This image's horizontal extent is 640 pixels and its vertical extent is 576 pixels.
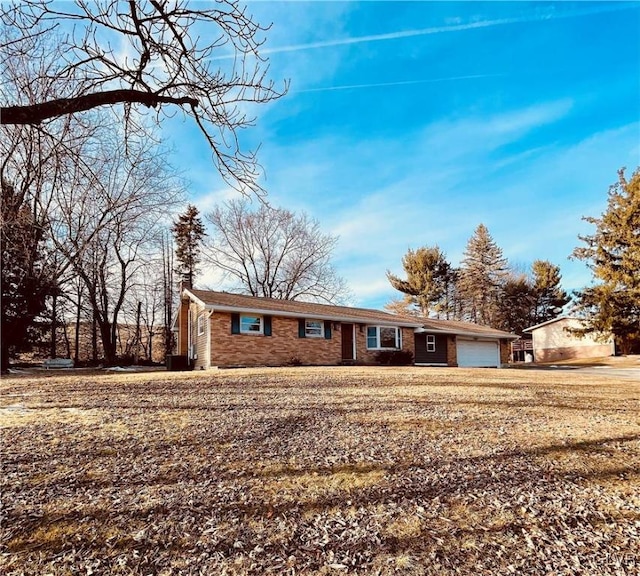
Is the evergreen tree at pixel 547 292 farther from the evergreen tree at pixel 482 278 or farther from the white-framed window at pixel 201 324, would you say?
the white-framed window at pixel 201 324

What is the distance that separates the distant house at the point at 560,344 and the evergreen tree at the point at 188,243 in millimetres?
28436

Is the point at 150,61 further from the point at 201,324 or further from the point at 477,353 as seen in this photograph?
the point at 477,353

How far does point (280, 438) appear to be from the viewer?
459 cm

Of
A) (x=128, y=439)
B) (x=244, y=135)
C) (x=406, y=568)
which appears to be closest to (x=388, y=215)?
(x=244, y=135)

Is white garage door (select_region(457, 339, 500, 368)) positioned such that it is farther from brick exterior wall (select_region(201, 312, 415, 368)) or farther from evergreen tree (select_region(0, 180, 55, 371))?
evergreen tree (select_region(0, 180, 55, 371))

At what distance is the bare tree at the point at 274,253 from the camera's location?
91.8 ft

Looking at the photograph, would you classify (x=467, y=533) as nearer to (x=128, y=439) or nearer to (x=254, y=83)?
(x=128, y=439)

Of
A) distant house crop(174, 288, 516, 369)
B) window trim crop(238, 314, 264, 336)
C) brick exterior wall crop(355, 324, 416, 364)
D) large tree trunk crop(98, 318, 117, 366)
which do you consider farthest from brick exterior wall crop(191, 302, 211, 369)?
brick exterior wall crop(355, 324, 416, 364)

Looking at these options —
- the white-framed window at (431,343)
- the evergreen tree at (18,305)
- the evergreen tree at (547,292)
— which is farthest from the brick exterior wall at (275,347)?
the evergreen tree at (547,292)

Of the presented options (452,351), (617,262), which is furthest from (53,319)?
(617,262)

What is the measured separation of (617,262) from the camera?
902 inches

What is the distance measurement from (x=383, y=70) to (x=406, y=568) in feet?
22.2

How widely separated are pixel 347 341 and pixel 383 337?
2.08 m

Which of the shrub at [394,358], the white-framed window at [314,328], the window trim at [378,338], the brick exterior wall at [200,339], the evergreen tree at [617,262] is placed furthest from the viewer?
the evergreen tree at [617,262]
